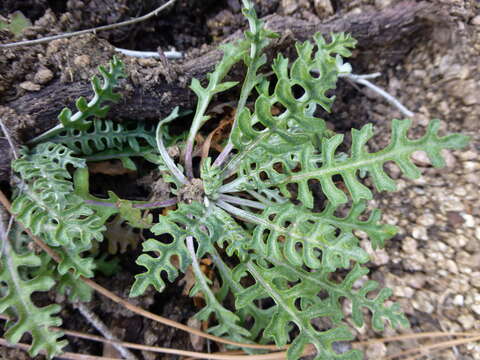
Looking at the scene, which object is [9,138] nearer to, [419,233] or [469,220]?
[419,233]

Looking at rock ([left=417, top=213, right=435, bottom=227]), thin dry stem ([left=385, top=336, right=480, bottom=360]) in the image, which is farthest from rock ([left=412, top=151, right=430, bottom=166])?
thin dry stem ([left=385, top=336, right=480, bottom=360])

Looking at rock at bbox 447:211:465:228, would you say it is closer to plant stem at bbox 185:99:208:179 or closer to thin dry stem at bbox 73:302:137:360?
plant stem at bbox 185:99:208:179

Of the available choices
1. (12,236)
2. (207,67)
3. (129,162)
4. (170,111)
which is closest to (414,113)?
(207,67)

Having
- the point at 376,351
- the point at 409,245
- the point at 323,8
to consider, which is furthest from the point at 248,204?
the point at 323,8

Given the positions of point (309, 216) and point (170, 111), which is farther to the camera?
point (170, 111)

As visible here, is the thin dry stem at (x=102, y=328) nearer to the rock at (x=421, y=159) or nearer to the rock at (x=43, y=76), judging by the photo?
the rock at (x=43, y=76)

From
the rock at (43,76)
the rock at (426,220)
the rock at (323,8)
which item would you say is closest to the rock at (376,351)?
the rock at (426,220)

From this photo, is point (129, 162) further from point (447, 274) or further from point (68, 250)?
point (447, 274)
